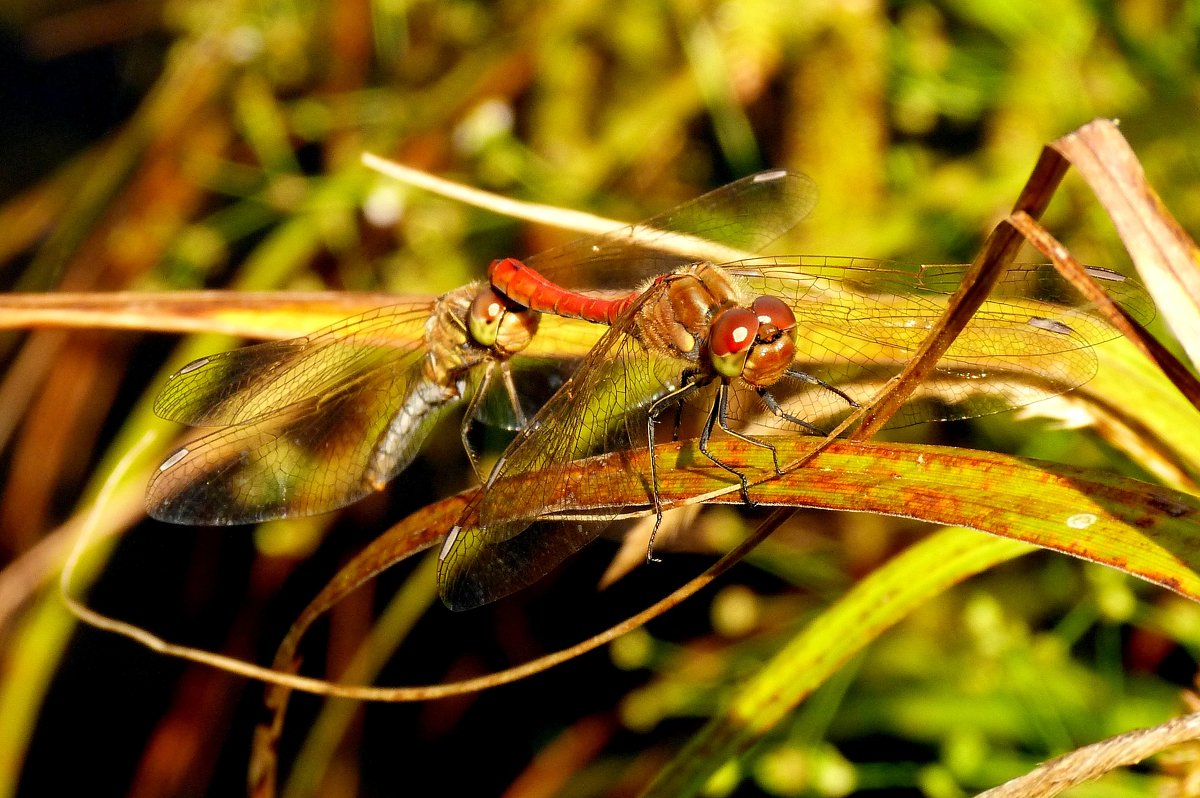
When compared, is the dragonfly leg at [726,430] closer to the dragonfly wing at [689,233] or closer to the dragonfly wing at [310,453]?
the dragonfly wing at [689,233]

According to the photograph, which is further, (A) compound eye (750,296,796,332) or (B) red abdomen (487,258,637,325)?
(B) red abdomen (487,258,637,325)

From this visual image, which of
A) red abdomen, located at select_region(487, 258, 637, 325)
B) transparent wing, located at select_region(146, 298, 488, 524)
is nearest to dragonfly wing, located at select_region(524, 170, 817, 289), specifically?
red abdomen, located at select_region(487, 258, 637, 325)

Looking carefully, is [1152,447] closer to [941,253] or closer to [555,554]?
[555,554]

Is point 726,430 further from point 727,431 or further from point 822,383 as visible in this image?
point 822,383

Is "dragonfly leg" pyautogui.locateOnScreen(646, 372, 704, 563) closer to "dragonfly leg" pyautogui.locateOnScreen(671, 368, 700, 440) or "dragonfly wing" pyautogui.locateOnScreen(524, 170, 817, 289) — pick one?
"dragonfly leg" pyautogui.locateOnScreen(671, 368, 700, 440)

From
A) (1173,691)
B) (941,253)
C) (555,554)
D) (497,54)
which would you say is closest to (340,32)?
(497,54)

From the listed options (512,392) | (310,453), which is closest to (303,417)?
(310,453)
